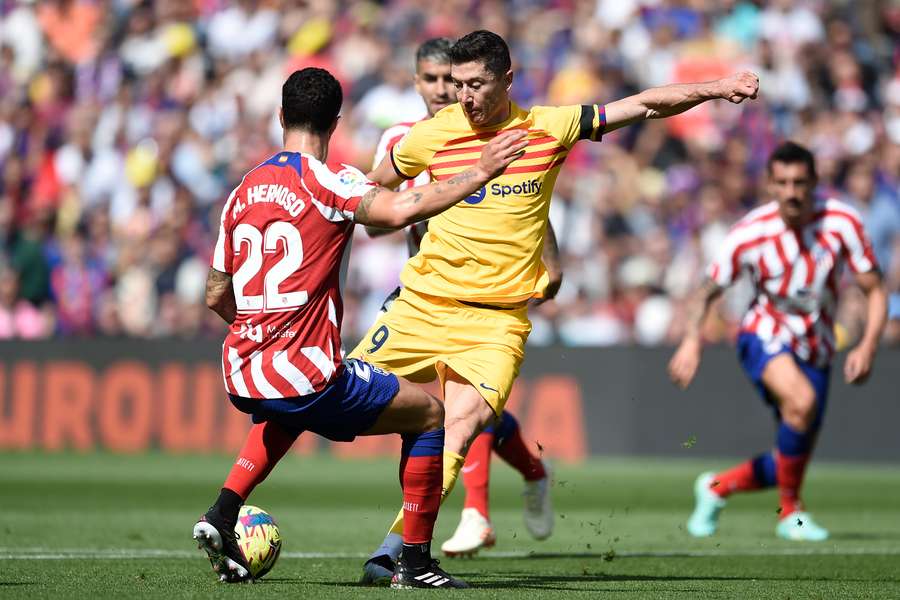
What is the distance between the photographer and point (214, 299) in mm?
6988

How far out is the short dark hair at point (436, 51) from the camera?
367 inches

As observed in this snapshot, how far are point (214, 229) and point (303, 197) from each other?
1243 centimetres

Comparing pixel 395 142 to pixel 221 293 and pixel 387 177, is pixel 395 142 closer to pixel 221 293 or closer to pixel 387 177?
pixel 387 177

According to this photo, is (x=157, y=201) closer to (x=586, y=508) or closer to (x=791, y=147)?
(x=586, y=508)

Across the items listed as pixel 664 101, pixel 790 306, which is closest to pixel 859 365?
pixel 790 306

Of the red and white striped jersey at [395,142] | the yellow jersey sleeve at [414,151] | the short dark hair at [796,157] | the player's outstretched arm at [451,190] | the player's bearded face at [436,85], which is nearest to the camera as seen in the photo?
the player's outstretched arm at [451,190]

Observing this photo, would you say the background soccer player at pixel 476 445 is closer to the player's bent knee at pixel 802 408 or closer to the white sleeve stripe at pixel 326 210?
→ the white sleeve stripe at pixel 326 210

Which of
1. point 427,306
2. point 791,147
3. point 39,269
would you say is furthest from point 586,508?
point 39,269

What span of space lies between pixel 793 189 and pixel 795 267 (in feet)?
1.76

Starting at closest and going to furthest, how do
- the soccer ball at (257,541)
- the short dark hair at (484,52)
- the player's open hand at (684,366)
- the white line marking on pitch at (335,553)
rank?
1. the soccer ball at (257,541)
2. the short dark hair at (484,52)
3. the white line marking on pitch at (335,553)
4. the player's open hand at (684,366)

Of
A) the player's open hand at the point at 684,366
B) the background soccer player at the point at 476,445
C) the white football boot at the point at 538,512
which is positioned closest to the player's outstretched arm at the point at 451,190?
the background soccer player at the point at 476,445

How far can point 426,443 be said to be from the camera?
7098 mm

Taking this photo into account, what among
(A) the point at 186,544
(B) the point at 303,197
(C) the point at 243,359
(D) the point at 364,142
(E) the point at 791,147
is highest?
(D) the point at 364,142

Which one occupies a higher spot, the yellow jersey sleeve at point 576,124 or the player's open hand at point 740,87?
the player's open hand at point 740,87
